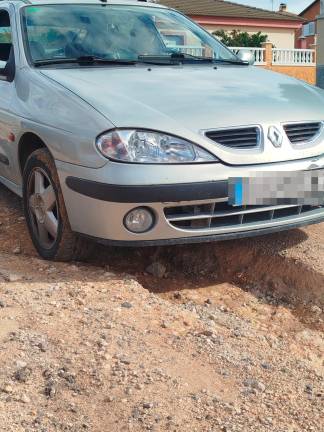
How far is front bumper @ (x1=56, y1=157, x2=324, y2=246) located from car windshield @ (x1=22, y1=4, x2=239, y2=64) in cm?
121

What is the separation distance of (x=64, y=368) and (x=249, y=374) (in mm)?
806

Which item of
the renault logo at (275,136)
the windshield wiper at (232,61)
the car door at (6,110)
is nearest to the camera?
the renault logo at (275,136)

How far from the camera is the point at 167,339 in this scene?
9.56 feet

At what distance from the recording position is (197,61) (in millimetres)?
4703

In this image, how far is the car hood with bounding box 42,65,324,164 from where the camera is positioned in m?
3.40

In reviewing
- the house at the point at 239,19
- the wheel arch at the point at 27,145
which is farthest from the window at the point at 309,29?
the wheel arch at the point at 27,145

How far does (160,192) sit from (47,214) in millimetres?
957

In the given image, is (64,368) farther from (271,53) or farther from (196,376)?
(271,53)

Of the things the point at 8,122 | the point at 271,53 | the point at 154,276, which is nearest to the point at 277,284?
the point at 154,276

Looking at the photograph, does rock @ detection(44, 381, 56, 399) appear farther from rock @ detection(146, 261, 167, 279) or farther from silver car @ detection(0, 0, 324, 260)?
rock @ detection(146, 261, 167, 279)

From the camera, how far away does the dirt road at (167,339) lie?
238 centimetres

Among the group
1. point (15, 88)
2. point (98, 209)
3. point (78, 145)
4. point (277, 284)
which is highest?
point (15, 88)

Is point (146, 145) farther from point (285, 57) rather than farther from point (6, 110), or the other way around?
point (285, 57)

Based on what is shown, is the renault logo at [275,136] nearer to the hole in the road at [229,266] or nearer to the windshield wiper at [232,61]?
the hole in the road at [229,266]
